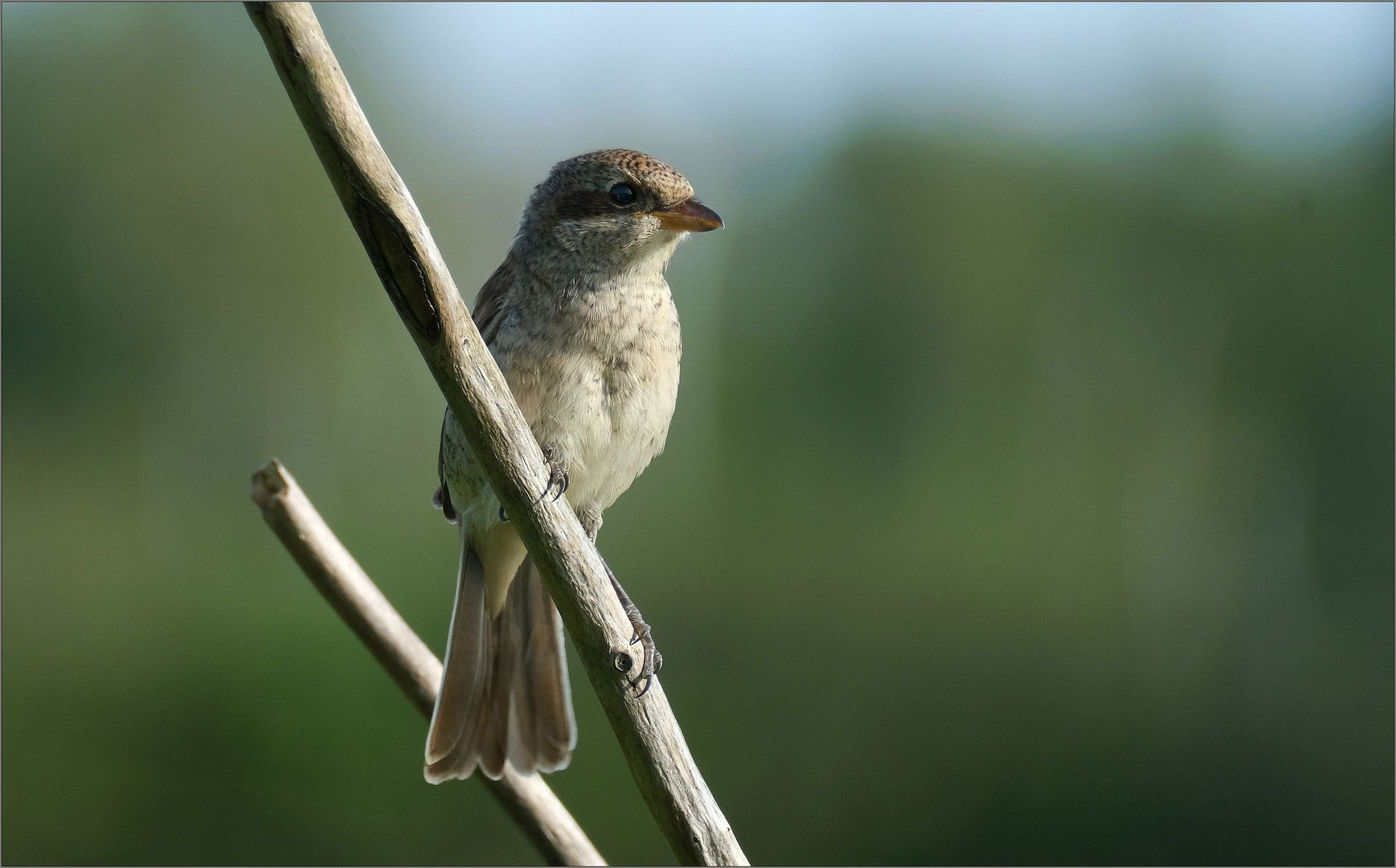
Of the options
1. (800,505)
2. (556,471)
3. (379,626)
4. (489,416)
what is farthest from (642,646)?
(800,505)

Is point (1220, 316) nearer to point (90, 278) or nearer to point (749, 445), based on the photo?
point (749, 445)

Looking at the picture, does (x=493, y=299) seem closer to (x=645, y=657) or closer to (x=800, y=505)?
(x=645, y=657)

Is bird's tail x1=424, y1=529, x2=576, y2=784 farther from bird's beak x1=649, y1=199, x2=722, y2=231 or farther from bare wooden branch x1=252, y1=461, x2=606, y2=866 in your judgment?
bird's beak x1=649, y1=199, x2=722, y2=231

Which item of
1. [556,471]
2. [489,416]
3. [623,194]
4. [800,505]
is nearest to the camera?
[489,416]

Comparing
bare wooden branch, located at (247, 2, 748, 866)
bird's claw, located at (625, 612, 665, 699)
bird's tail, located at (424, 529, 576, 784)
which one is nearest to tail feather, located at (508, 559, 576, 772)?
bird's tail, located at (424, 529, 576, 784)

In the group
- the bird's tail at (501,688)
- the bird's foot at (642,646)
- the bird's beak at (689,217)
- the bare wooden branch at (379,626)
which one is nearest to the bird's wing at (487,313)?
the bird's tail at (501,688)

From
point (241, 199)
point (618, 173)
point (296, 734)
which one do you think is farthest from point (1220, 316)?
point (618, 173)
